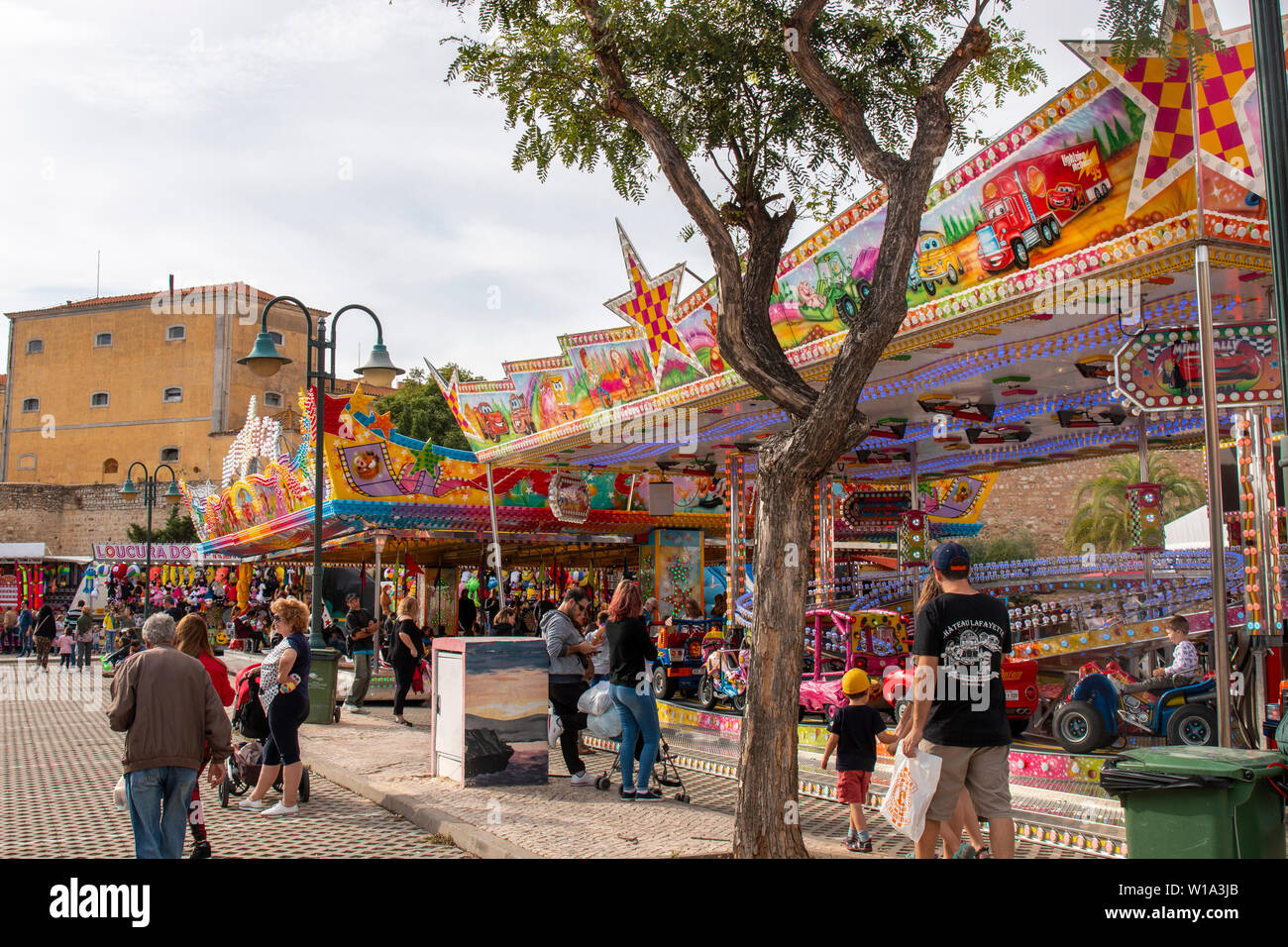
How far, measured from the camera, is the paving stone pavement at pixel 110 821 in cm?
710

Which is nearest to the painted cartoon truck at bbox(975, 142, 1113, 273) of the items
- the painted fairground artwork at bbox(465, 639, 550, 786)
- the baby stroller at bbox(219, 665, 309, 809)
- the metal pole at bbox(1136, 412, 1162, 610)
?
the metal pole at bbox(1136, 412, 1162, 610)

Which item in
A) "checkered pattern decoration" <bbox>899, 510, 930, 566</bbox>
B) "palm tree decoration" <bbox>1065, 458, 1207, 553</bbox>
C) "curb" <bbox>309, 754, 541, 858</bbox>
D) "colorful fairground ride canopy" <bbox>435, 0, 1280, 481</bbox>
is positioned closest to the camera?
"curb" <bbox>309, 754, 541, 858</bbox>

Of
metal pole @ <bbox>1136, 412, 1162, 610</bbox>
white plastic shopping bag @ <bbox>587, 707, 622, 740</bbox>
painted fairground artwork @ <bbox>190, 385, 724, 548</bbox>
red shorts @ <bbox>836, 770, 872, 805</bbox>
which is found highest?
painted fairground artwork @ <bbox>190, 385, 724, 548</bbox>

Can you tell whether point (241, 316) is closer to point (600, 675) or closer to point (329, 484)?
point (329, 484)

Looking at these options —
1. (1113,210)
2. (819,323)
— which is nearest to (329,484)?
(819,323)

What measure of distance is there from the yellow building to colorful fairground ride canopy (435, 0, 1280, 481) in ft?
133

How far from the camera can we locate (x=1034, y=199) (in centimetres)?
791

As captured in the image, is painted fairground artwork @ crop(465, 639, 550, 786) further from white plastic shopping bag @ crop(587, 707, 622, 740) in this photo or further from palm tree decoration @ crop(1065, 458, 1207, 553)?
palm tree decoration @ crop(1065, 458, 1207, 553)

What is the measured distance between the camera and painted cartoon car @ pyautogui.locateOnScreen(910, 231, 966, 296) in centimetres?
877

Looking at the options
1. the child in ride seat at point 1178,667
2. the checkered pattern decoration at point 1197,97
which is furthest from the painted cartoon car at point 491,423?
the checkered pattern decoration at point 1197,97

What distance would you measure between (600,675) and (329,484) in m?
9.32

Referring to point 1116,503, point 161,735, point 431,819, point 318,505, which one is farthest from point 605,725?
point 1116,503

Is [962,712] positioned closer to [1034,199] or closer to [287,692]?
[1034,199]

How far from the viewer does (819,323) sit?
34.1 ft
